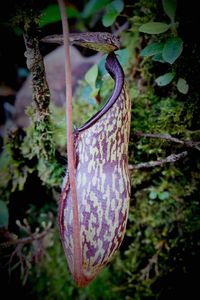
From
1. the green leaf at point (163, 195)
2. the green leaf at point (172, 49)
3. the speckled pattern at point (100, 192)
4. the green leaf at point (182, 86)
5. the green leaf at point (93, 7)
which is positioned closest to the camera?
the speckled pattern at point (100, 192)

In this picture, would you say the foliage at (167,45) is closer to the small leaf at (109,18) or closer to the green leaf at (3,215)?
the small leaf at (109,18)

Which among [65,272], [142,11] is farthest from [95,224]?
[142,11]

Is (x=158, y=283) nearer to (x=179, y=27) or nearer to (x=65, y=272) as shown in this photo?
(x=65, y=272)

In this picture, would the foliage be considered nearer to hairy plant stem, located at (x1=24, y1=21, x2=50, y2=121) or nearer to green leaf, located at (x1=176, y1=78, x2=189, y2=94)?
green leaf, located at (x1=176, y1=78, x2=189, y2=94)

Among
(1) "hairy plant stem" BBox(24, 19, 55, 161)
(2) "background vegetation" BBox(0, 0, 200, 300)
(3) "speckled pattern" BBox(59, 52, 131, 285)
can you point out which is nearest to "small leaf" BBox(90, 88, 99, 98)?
(2) "background vegetation" BBox(0, 0, 200, 300)

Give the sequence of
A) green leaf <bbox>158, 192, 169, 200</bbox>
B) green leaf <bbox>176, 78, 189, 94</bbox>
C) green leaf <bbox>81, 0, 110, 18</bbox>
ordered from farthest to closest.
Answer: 1. green leaf <bbox>81, 0, 110, 18</bbox>
2. green leaf <bbox>158, 192, 169, 200</bbox>
3. green leaf <bbox>176, 78, 189, 94</bbox>

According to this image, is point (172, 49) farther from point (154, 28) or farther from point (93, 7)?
point (93, 7)

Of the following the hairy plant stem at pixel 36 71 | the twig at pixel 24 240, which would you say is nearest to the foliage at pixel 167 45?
the hairy plant stem at pixel 36 71
